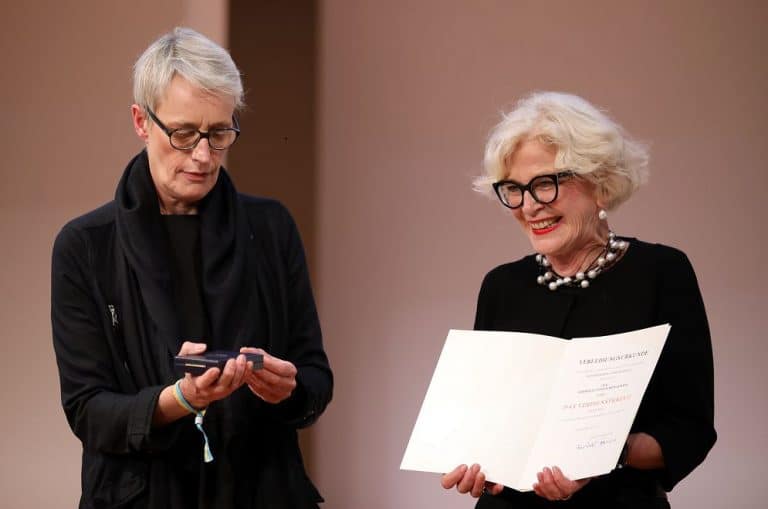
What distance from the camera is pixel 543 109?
7.98ft

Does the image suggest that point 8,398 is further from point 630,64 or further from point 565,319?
point 630,64

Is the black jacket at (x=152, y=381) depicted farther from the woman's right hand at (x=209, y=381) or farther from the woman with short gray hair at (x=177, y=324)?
the woman's right hand at (x=209, y=381)

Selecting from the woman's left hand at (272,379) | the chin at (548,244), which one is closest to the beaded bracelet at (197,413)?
the woman's left hand at (272,379)

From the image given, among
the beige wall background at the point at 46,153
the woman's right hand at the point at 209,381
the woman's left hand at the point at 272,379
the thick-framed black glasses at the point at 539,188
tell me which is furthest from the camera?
the beige wall background at the point at 46,153

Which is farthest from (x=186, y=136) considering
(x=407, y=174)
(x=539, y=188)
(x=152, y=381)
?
(x=407, y=174)

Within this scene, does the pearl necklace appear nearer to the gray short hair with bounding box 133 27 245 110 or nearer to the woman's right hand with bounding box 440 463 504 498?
the woman's right hand with bounding box 440 463 504 498

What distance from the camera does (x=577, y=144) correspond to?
2.34 metres

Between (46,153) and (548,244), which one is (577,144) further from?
(46,153)

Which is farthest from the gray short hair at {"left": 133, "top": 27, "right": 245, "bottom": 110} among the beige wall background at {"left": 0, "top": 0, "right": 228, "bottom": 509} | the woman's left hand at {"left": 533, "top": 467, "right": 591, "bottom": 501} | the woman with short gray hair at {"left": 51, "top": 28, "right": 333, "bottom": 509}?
the beige wall background at {"left": 0, "top": 0, "right": 228, "bottom": 509}

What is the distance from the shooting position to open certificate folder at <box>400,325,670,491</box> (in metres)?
2.00

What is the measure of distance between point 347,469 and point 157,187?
9.20 ft

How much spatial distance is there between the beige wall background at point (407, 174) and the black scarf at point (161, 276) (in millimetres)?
1856

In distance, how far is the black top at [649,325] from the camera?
86.0 inches

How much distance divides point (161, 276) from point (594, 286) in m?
0.99
